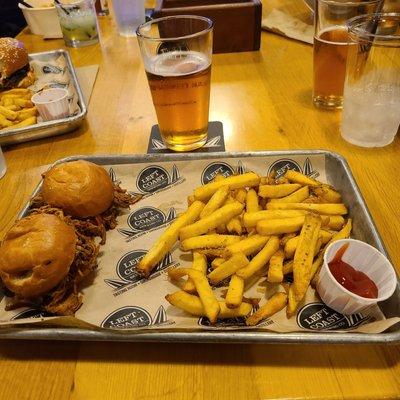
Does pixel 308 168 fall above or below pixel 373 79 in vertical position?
below

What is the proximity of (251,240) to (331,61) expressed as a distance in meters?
1.01

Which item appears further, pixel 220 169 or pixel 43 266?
pixel 220 169

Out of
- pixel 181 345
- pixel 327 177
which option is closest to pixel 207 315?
pixel 181 345

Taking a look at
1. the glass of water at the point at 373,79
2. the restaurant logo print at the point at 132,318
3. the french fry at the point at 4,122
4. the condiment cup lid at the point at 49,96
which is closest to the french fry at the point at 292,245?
the restaurant logo print at the point at 132,318

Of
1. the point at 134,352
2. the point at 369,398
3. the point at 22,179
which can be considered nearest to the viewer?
the point at 369,398

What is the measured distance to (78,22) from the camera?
2459mm

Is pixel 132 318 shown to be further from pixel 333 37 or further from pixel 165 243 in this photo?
pixel 333 37

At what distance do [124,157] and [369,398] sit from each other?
1021 millimetres

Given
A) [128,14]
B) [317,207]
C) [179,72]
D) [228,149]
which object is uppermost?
[179,72]

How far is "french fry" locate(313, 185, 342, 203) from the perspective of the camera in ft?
3.87

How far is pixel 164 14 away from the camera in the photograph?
209 cm

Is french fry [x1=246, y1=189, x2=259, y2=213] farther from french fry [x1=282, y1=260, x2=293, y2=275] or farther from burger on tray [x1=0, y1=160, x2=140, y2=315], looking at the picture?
burger on tray [x1=0, y1=160, x2=140, y2=315]

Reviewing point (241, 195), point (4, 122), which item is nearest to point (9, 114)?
point (4, 122)

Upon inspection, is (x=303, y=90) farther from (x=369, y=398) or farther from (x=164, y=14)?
(x=369, y=398)
